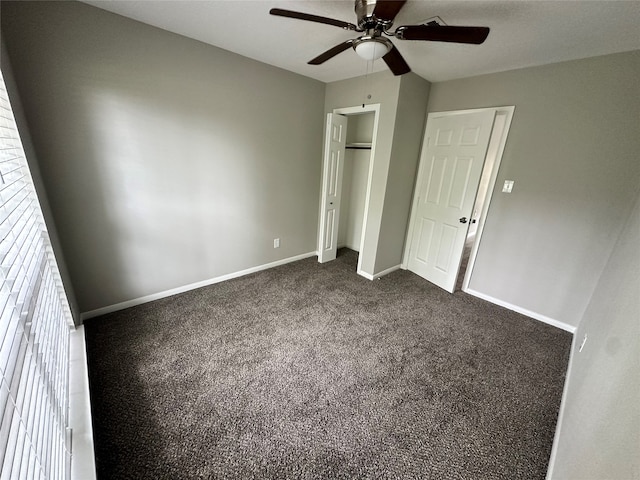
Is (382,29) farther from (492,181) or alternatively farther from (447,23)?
(492,181)

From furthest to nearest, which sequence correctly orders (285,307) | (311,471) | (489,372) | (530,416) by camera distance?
(285,307)
(489,372)
(530,416)
(311,471)

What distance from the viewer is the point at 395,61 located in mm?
1710

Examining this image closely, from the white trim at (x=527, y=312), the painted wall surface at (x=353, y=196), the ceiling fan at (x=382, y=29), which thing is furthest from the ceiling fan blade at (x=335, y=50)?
the white trim at (x=527, y=312)

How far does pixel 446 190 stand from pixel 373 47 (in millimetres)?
1945

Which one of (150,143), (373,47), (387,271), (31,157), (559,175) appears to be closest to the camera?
(373,47)

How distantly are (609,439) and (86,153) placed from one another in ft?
10.6

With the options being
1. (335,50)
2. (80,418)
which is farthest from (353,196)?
(80,418)

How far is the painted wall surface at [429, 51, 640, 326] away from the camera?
2006 millimetres

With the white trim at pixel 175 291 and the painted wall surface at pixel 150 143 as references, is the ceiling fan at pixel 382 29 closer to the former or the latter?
the painted wall surface at pixel 150 143

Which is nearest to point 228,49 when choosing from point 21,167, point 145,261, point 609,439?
point 21,167

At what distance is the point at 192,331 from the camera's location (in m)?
2.13

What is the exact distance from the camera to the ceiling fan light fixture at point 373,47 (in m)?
1.44

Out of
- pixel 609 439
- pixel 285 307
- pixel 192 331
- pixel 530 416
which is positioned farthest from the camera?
pixel 285 307

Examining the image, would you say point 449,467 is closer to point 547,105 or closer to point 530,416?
point 530,416
